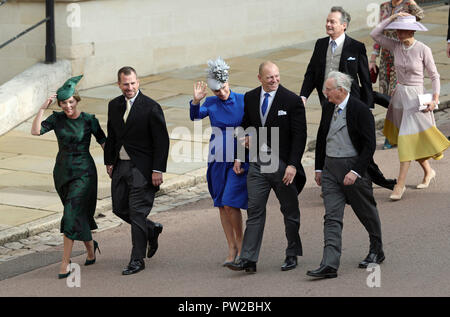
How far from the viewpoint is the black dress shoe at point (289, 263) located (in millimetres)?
8148

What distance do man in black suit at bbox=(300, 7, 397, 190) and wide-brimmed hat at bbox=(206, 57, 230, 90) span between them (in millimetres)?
1999

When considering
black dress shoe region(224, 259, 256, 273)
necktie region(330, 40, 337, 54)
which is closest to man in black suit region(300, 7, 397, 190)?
necktie region(330, 40, 337, 54)

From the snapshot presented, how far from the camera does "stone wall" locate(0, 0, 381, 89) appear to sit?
15352 millimetres

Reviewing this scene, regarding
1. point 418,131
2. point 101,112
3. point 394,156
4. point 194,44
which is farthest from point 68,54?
point 418,131

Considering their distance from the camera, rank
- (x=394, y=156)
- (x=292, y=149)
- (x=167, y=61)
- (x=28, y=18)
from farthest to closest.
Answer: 1. (x=167, y=61)
2. (x=28, y=18)
3. (x=394, y=156)
4. (x=292, y=149)

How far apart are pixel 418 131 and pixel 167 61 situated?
7360mm

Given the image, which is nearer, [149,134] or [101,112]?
[149,134]

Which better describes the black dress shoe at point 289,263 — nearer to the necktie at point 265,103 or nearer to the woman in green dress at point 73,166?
the necktie at point 265,103

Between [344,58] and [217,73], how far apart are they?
2343 millimetres

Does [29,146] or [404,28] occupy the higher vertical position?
[404,28]

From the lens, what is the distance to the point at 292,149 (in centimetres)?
808

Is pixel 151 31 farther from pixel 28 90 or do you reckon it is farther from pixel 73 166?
pixel 73 166

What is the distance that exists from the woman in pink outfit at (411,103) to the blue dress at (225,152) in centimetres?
258

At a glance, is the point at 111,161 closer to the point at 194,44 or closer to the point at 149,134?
the point at 149,134
